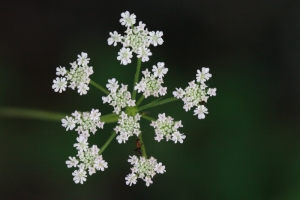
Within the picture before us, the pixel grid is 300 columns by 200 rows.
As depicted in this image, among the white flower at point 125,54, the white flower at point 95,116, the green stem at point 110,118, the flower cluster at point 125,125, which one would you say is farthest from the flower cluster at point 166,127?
the white flower at point 125,54

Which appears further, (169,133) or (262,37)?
(262,37)

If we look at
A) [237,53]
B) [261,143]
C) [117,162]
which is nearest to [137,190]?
[117,162]

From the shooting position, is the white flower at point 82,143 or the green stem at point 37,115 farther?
the green stem at point 37,115

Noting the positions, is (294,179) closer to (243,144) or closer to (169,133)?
(243,144)

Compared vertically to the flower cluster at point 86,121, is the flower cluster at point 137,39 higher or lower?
higher

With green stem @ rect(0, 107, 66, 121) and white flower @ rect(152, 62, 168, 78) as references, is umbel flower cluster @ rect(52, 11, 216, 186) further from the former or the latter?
green stem @ rect(0, 107, 66, 121)

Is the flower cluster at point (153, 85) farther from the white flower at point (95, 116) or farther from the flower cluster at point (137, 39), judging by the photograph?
the white flower at point (95, 116)

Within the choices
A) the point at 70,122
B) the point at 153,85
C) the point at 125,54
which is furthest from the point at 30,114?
the point at 153,85
